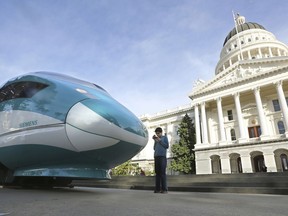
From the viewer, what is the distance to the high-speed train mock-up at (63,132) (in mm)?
3939

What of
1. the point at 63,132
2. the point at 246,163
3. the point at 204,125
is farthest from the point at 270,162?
the point at 63,132

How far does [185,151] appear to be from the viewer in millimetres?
37625

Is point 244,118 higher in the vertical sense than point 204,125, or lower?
higher

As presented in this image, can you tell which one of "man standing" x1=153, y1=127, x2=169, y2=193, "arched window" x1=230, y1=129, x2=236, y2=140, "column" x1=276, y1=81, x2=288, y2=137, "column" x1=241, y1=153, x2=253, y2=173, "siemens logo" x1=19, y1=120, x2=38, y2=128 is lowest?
"man standing" x1=153, y1=127, x2=169, y2=193

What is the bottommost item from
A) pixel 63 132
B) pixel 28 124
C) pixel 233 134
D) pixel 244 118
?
pixel 63 132

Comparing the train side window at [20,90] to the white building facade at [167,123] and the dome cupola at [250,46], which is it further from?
the dome cupola at [250,46]

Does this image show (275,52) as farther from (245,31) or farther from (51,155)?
(51,155)

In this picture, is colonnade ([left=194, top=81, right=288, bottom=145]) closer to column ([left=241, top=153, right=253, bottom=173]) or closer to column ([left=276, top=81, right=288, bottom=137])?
column ([left=276, top=81, right=288, bottom=137])

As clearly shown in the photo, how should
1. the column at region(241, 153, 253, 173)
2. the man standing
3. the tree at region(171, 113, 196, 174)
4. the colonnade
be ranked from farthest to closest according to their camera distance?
the tree at region(171, 113, 196, 174) → the colonnade → the column at region(241, 153, 253, 173) → the man standing

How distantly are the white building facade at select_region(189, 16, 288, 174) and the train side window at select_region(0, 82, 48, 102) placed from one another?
29739 millimetres

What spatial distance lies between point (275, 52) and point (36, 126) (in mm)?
57197

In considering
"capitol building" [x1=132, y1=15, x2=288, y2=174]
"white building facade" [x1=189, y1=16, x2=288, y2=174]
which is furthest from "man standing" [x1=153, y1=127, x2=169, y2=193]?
"white building facade" [x1=189, y1=16, x2=288, y2=174]

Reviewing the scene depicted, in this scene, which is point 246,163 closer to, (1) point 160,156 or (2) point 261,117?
(2) point 261,117

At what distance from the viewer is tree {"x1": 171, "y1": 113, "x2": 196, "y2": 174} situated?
3672 centimetres
